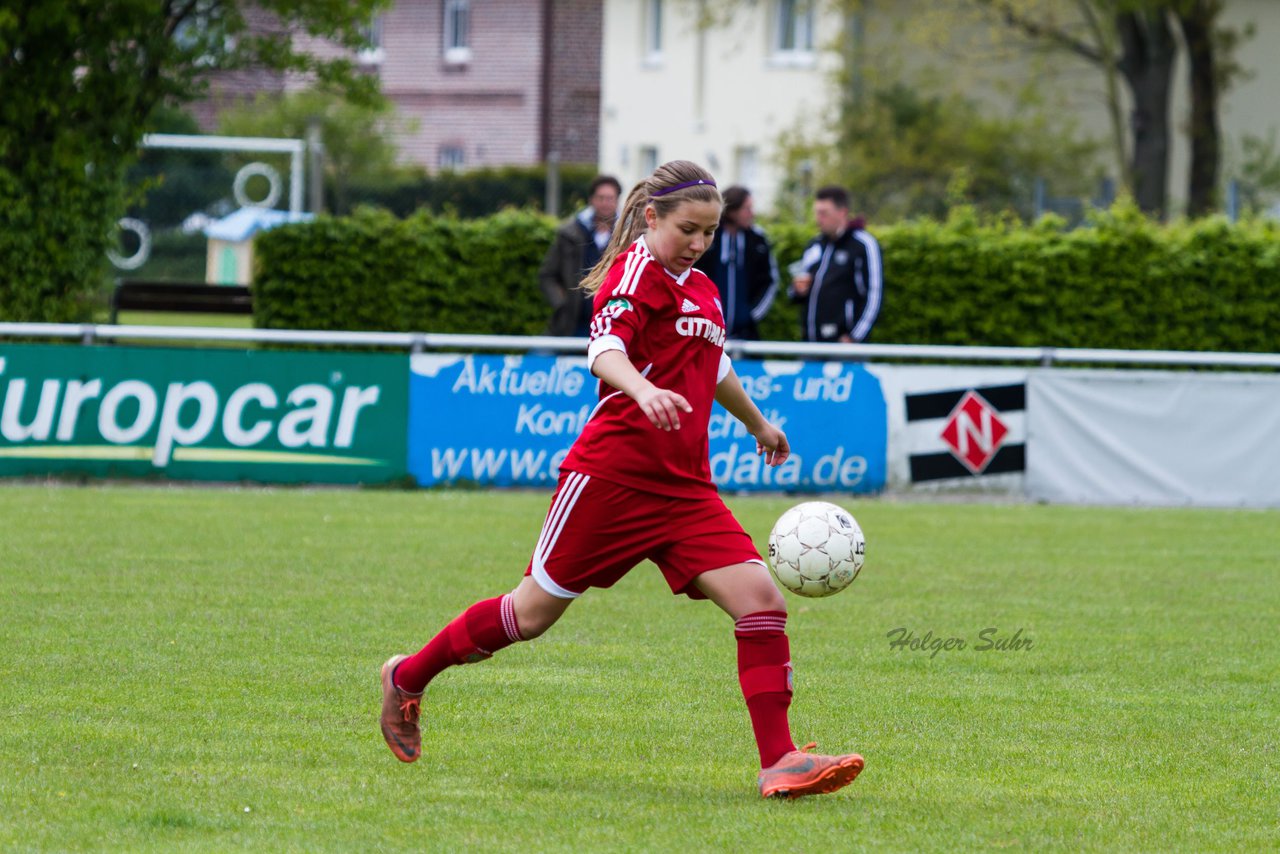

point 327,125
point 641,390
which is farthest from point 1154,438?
point 327,125

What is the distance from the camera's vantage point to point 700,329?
5.64 meters

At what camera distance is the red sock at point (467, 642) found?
570cm

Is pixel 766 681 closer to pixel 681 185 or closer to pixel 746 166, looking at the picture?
pixel 681 185

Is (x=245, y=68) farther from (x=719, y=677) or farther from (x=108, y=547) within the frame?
(x=719, y=677)

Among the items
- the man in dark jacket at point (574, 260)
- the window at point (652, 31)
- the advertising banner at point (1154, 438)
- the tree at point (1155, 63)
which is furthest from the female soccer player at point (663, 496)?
the window at point (652, 31)

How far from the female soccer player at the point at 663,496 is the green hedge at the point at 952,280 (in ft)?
39.0

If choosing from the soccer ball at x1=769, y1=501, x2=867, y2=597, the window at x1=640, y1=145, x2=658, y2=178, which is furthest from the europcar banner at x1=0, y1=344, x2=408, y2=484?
the window at x1=640, y1=145, x2=658, y2=178

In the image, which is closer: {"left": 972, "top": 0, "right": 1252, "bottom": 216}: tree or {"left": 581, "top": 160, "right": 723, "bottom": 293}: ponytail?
{"left": 581, "top": 160, "right": 723, "bottom": 293}: ponytail

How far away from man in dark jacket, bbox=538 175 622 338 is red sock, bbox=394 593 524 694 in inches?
350

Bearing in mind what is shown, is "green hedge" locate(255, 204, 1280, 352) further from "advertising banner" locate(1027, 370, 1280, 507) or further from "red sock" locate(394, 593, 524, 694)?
"red sock" locate(394, 593, 524, 694)

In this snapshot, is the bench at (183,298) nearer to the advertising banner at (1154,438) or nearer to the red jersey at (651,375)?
the advertising banner at (1154,438)

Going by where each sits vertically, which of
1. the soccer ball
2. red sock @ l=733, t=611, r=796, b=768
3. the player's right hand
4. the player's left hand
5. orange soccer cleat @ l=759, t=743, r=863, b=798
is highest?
the player's right hand

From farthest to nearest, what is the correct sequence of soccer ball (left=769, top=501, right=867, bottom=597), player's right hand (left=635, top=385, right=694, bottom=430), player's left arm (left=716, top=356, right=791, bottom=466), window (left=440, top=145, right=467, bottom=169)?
window (left=440, top=145, right=467, bottom=169)
soccer ball (left=769, top=501, right=867, bottom=597)
player's left arm (left=716, top=356, right=791, bottom=466)
player's right hand (left=635, top=385, right=694, bottom=430)

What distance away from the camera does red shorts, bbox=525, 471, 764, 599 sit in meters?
5.54
